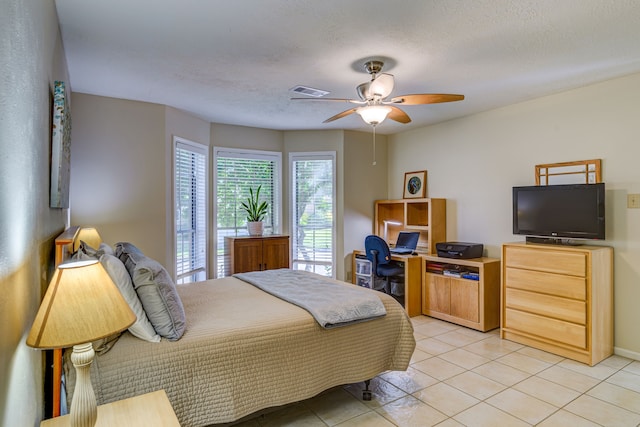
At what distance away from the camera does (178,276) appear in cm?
414

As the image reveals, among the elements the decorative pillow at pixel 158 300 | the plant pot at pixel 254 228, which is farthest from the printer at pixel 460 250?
the decorative pillow at pixel 158 300

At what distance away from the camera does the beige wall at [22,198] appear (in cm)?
94

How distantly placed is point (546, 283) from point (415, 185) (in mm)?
2228

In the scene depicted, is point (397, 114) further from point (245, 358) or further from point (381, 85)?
point (245, 358)

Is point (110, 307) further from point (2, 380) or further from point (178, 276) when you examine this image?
point (178, 276)

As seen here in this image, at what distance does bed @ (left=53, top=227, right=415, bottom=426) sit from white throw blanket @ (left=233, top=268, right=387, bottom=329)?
2.3 inches

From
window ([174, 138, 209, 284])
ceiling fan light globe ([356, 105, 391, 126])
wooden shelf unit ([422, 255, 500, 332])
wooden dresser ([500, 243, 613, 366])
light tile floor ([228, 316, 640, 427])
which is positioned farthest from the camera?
window ([174, 138, 209, 284])

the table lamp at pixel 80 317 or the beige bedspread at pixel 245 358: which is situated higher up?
the table lamp at pixel 80 317

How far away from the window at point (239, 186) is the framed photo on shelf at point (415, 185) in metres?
1.86

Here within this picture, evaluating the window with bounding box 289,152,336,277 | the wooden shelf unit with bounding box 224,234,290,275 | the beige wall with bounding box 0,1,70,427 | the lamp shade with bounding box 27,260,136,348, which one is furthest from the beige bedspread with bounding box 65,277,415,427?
the window with bounding box 289,152,336,277

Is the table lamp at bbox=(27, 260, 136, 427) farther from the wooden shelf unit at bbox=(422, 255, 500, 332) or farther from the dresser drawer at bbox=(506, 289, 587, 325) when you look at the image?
the wooden shelf unit at bbox=(422, 255, 500, 332)

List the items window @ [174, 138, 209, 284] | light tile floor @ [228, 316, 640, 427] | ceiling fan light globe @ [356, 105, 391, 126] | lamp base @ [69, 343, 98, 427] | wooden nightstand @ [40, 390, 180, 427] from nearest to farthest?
lamp base @ [69, 343, 98, 427], wooden nightstand @ [40, 390, 180, 427], light tile floor @ [228, 316, 640, 427], ceiling fan light globe @ [356, 105, 391, 126], window @ [174, 138, 209, 284]

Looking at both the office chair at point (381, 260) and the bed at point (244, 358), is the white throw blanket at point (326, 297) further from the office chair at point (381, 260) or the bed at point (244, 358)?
the office chair at point (381, 260)

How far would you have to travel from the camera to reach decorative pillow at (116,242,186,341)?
1858 millimetres
